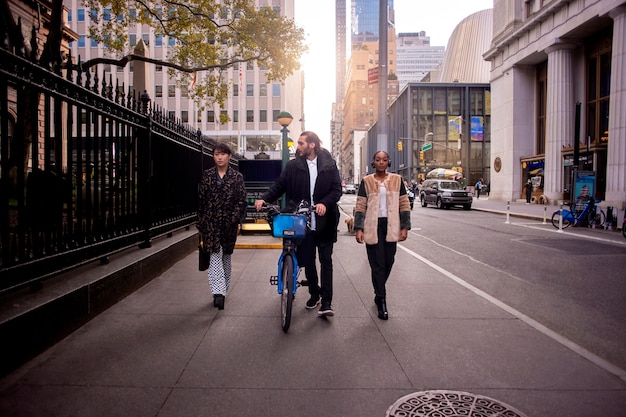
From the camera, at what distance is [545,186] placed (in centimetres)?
3216

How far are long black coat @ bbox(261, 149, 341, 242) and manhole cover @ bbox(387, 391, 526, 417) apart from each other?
7.09 ft

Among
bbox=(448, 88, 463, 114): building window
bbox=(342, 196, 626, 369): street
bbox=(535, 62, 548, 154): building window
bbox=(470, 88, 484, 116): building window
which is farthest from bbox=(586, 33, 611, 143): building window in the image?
bbox=(470, 88, 484, 116): building window

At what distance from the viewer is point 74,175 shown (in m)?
5.36

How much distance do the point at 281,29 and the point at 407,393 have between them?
12325 mm

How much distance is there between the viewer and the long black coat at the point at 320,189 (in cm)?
497

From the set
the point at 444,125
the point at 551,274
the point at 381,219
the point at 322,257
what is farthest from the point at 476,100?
the point at 322,257

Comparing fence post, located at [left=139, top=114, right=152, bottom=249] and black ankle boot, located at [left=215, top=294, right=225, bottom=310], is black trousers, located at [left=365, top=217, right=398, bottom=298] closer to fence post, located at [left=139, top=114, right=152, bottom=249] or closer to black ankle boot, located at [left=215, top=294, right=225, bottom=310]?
black ankle boot, located at [left=215, top=294, right=225, bottom=310]

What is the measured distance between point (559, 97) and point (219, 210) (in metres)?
32.7

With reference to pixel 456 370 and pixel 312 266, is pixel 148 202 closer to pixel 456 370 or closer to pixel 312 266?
pixel 312 266

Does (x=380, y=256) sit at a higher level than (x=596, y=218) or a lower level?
higher

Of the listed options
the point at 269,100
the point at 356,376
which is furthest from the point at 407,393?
the point at 269,100

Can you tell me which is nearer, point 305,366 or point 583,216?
point 305,366

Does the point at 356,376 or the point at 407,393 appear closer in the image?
the point at 407,393

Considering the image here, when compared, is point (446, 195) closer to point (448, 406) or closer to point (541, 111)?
point (541, 111)
